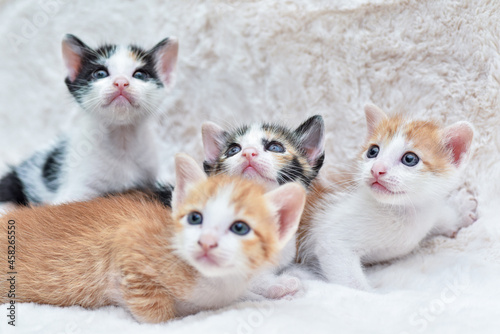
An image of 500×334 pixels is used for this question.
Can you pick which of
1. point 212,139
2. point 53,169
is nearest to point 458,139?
point 212,139

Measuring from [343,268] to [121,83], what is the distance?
973mm

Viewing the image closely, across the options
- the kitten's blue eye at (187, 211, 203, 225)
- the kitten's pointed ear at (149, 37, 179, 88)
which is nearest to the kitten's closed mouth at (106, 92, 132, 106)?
the kitten's pointed ear at (149, 37, 179, 88)

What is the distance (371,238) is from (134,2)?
165cm

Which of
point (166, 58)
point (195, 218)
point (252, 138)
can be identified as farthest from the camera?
point (166, 58)

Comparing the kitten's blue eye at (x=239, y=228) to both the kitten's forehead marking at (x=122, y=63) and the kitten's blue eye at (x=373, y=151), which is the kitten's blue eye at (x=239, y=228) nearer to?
the kitten's blue eye at (x=373, y=151)

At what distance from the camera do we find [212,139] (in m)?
1.95

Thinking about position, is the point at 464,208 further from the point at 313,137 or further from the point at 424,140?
the point at 313,137

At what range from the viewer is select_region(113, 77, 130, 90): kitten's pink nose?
1979mm

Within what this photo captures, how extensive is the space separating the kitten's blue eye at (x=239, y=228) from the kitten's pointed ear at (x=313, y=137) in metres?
0.66

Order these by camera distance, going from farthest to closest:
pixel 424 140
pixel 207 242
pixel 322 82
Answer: pixel 322 82 < pixel 424 140 < pixel 207 242

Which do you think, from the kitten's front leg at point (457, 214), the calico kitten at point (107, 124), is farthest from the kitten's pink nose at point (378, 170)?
the calico kitten at point (107, 124)

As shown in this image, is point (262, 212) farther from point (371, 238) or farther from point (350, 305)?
point (371, 238)

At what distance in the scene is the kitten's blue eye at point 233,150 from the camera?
1833 millimetres

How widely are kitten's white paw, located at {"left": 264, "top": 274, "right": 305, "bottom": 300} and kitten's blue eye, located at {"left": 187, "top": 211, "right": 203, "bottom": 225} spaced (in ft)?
1.23
